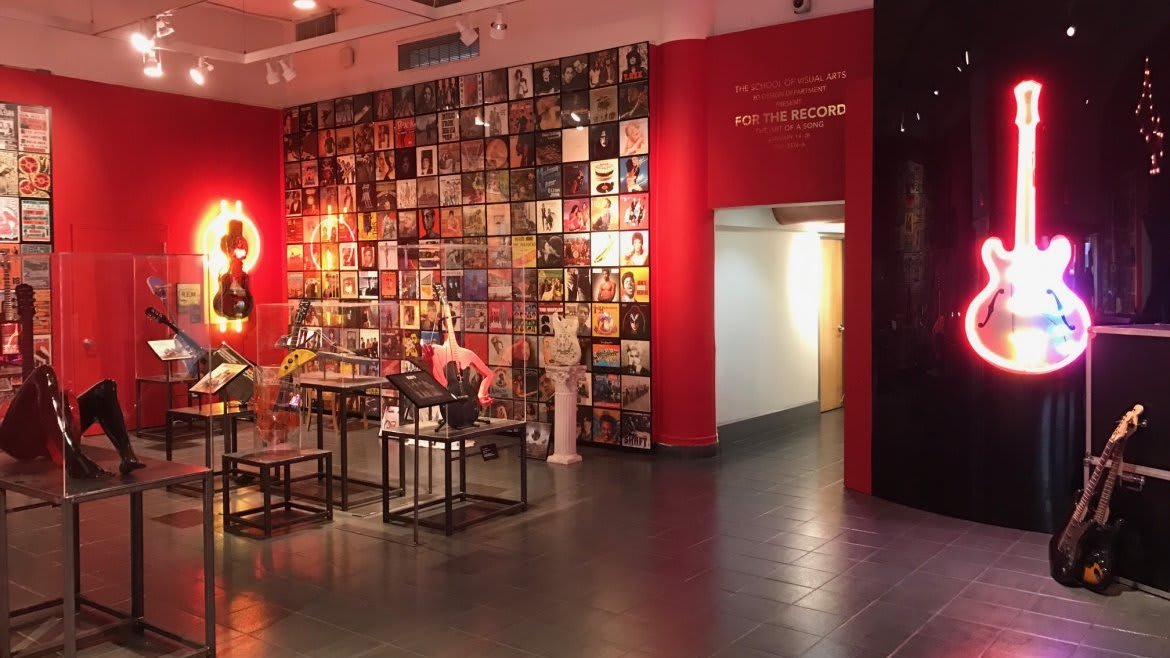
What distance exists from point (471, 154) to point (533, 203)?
0.97 m

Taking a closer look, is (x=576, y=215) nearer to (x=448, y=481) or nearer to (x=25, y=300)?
(x=448, y=481)

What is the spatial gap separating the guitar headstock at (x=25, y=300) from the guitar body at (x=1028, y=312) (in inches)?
211

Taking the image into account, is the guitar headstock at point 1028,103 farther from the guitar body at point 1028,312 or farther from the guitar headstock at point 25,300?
the guitar headstock at point 25,300

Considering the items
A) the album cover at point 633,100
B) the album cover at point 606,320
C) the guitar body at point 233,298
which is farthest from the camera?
the guitar body at point 233,298

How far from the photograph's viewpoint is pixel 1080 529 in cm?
505

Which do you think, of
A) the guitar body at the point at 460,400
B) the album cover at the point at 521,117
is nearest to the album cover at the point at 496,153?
the album cover at the point at 521,117

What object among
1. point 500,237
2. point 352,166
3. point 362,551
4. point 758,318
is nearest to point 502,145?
point 500,237

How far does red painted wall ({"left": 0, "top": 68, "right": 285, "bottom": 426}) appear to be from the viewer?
9.45 meters

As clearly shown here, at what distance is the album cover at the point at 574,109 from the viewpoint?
8820 millimetres

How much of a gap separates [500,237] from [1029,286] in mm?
5134

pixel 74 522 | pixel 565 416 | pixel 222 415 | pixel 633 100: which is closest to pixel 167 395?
pixel 222 415

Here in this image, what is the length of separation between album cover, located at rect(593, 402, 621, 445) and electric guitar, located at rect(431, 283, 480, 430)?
233 cm

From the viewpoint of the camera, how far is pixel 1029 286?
595 centimetres

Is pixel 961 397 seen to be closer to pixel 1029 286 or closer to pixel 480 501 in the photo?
pixel 1029 286
